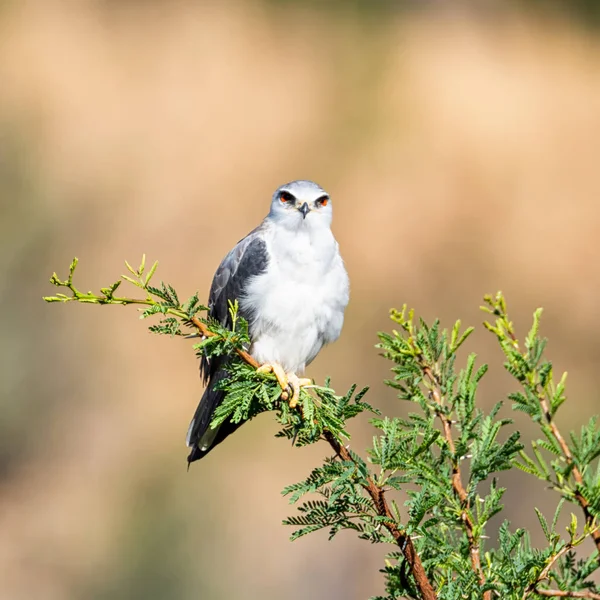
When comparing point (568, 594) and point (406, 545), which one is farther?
point (406, 545)

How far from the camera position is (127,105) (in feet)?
41.7

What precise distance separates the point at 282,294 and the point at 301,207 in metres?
0.48

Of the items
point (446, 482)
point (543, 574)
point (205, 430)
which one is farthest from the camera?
point (205, 430)

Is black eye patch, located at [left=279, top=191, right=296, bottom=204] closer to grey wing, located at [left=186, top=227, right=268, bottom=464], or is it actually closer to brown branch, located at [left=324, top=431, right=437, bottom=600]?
grey wing, located at [left=186, top=227, right=268, bottom=464]

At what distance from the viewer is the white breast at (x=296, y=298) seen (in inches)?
136

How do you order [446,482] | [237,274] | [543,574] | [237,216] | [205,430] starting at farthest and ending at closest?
[237,216], [237,274], [205,430], [446,482], [543,574]

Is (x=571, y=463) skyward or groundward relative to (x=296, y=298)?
groundward

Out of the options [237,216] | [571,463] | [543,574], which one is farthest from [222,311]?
[237,216]

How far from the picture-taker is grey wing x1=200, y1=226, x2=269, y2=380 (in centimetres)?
353

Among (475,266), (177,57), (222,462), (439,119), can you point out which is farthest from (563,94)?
(222,462)

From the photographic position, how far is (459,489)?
1.91 m

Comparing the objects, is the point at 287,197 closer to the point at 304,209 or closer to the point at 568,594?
the point at 304,209

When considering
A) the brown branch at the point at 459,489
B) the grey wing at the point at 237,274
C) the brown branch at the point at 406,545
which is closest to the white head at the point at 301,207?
the grey wing at the point at 237,274

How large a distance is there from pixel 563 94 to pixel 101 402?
28.6 ft
